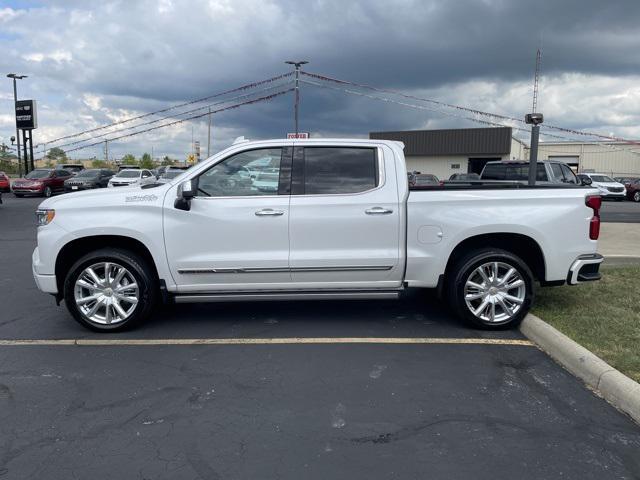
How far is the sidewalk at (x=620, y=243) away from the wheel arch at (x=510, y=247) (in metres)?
3.22

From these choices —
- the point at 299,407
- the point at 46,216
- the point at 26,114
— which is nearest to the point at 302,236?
the point at 299,407

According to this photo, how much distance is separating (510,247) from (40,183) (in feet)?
98.3

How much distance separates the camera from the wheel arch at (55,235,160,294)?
5402mm

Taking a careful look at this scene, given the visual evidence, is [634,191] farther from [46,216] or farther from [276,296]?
[46,216]

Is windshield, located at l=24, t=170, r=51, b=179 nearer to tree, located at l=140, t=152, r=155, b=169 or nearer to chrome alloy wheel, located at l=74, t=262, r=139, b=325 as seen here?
chrome alloy wheel, located at l=74, t=262, r=139, b=325

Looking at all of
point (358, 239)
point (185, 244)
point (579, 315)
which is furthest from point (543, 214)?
point (185, 244)

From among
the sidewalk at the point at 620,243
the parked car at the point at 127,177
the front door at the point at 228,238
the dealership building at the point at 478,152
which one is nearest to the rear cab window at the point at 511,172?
the sidewalk at the point at 620,243

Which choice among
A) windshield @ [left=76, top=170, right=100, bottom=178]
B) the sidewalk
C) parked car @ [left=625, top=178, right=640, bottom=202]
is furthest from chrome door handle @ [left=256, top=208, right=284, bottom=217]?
parked car @ [left=625, top=178, right=640, bottom=202]

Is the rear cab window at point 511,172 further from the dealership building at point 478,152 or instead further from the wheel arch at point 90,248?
the dealership building at point 478,152

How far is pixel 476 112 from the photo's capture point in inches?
894

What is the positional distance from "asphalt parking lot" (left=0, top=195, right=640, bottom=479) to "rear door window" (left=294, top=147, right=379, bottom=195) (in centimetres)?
144

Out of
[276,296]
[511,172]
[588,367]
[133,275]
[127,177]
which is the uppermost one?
[511,172]

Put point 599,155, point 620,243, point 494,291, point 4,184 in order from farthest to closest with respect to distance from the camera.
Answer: point 599,155 < point 4,184 < point 620,243 < point 494,291

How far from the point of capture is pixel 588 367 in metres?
4.30
